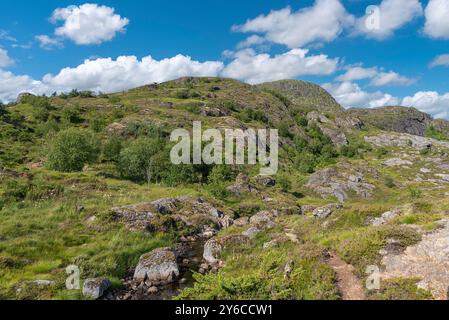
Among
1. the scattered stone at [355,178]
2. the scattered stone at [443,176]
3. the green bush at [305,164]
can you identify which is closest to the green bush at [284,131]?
the green bush at [305,164]

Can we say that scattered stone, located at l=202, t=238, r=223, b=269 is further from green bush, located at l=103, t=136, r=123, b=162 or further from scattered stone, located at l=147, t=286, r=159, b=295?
green bush, located at l=103, t=136, r=123, b=162

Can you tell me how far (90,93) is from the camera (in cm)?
16162

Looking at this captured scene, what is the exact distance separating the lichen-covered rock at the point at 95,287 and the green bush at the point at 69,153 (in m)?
42.6

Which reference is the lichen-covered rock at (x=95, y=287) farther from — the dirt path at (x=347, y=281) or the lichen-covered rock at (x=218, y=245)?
the dirt path at (x=347, y=281)

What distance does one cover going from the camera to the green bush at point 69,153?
57.2m

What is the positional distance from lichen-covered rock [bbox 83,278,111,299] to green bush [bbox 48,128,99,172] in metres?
42.6

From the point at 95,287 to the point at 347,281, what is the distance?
46.6 ft

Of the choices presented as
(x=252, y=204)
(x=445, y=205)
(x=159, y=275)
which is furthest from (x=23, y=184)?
(x=445, y=205)

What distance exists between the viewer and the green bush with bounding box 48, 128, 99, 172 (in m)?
57.2

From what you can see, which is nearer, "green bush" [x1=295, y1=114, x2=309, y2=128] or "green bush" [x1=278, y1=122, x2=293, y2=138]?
"green bush" [x1=278, y1=122, x2=293, y2=138]

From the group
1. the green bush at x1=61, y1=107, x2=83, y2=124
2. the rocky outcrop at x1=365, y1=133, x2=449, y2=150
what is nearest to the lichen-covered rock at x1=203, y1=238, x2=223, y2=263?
the green bush at x1=61, y1=107, x2=83, y2=124

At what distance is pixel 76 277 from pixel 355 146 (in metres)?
150

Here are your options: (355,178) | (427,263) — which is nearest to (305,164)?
(355,178)

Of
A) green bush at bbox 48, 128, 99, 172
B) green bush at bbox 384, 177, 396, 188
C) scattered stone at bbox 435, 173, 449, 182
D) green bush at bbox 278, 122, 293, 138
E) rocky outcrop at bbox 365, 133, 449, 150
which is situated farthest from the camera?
rocky outcrop at bbox 365, 133, 449, 150
